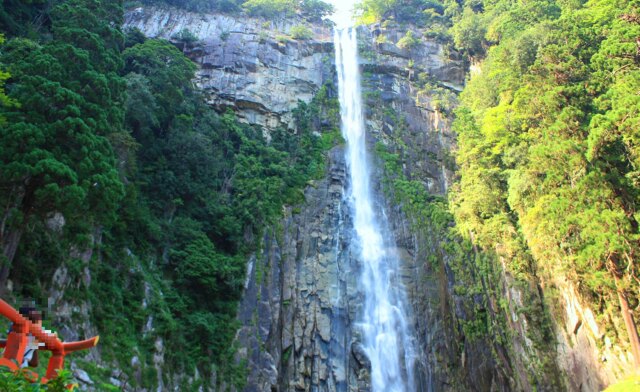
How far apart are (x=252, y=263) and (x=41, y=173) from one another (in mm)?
8467

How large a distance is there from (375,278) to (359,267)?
0.78 meters

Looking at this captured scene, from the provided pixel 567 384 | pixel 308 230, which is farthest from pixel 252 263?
pixel 567 384

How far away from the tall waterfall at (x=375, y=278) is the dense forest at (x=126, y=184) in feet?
10.9

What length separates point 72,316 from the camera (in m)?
11.0

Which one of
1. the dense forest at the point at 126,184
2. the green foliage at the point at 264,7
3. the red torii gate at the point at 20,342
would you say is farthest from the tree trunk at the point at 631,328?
the green foliage at the point at 264,7

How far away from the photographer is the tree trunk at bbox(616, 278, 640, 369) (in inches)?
562

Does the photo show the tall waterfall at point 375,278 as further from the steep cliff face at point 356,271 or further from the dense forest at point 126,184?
the dense forest at point 126,184

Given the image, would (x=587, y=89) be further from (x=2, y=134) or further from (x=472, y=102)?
(x=2, y=134)

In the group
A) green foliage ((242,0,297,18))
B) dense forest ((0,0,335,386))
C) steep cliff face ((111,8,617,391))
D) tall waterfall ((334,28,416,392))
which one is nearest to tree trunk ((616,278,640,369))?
steep cliff face ((111,8,617,391))

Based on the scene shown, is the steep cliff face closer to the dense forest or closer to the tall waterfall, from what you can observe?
the tall waterfall

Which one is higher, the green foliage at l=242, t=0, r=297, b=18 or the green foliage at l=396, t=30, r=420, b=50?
the green foliage at l=242, t=0, r=297, b=18

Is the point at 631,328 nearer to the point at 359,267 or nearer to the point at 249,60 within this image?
the point at 359,267

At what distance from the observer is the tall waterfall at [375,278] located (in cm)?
1769

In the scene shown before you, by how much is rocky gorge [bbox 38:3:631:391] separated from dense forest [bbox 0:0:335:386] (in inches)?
31.6
